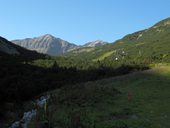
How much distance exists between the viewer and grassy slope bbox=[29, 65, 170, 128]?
60.2ft

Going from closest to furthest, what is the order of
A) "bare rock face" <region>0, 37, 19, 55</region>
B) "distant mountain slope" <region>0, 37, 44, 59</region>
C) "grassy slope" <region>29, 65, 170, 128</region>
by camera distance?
"grassy slope" <region>29, 65, 170, 128</region>
"distant mountain slope" <region>0, 37, 44, 59</region>
"bare rock face" <region>0, 37, 19, 55</region>

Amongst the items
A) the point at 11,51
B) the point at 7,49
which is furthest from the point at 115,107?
the point at 11,51

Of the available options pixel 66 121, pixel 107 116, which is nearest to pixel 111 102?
pixel 107 116

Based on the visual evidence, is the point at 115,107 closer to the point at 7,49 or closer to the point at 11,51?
the point at 7,49

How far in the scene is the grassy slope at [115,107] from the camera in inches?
722

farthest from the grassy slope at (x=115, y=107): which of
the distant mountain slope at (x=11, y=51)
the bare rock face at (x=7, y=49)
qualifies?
the bare rock face at (x=7, y=49)

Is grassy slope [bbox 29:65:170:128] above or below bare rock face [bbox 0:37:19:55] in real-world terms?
below

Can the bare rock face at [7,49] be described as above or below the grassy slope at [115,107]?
above

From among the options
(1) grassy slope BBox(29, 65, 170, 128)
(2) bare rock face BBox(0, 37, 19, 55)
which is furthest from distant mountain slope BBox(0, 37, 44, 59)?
(1) grassy slope BBox(29, 65, 170, 128)

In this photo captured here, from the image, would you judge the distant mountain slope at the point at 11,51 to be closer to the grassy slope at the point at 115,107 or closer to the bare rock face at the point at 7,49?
the bare rock face at the point at 7,49

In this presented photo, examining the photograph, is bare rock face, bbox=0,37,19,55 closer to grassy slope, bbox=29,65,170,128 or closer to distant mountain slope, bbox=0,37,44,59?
distant mountain slope, bbox=0,37,44,59

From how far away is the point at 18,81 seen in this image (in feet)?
136

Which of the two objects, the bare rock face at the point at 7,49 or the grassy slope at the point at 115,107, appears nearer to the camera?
the grassy slope at the point at 115,107

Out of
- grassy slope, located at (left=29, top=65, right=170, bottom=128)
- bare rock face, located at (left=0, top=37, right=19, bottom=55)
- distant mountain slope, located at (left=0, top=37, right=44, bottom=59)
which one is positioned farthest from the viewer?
bare rock face, located at (left=0, top=37, right=19, bottom=55)
